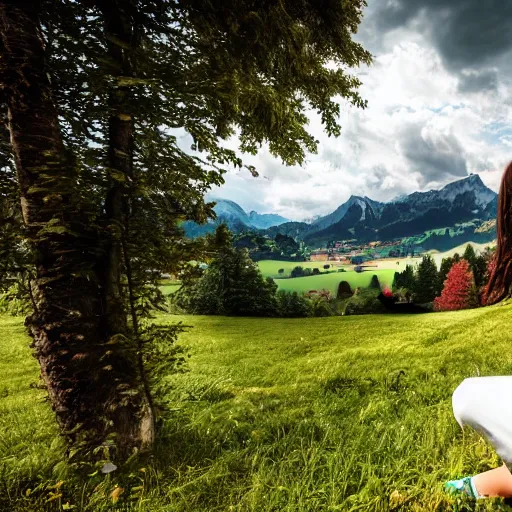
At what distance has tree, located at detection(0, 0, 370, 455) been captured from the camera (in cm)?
224

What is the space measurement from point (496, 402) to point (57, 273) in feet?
9.17

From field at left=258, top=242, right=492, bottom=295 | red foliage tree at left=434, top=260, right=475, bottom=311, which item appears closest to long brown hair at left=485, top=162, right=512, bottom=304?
red foliage tree at left=434, top=260, right=475, bottom=311

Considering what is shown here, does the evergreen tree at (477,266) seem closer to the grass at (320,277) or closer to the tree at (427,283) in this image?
the tree at (427,283)

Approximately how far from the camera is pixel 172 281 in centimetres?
260

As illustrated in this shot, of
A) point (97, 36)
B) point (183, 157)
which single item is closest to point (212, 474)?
point (183, 157)

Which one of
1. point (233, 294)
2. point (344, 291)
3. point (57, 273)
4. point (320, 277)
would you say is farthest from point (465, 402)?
point (320, 277)

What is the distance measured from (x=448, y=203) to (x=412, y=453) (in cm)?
19522

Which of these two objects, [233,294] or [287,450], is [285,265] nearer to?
[233,294]

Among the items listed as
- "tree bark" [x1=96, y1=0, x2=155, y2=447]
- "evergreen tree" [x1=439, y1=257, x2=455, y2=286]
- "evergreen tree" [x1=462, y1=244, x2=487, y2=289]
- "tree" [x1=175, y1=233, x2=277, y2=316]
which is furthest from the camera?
"evergreen tree" [x1=439, y1=257, x2=455, y2=286]

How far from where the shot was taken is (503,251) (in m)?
1.77

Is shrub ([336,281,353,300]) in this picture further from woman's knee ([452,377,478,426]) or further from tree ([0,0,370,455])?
woman's knee ([452,377,478,426])

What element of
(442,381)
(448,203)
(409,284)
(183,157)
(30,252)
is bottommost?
(409,284)

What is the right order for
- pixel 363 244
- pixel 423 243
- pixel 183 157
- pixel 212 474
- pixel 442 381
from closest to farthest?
pixel 212 474 < pixel 183 157 < pixel 442 381 < pixel 423 243 < pixel 363 244

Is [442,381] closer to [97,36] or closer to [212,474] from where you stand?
[212,474]
